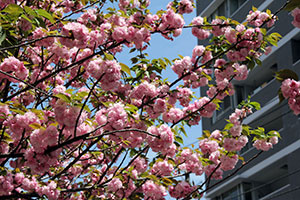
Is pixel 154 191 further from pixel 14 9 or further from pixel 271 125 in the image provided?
pixel 271 125

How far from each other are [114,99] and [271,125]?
1622 centimetres

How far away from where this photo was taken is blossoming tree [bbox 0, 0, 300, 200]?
3631 mm

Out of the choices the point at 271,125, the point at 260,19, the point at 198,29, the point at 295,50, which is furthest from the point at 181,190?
the point at 271,125

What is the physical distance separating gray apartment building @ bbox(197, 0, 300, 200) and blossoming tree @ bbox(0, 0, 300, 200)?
12.0 m

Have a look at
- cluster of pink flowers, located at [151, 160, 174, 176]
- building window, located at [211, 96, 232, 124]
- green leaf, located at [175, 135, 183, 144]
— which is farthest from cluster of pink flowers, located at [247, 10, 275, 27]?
building window, located at [211, 96, 232, 124]

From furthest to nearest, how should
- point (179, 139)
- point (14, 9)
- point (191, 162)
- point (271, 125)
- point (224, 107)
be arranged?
point (224, 107)
point (271, 125)
point (191, 162)
point (179, 139)
point (14, 9)

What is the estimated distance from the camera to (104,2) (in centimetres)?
661

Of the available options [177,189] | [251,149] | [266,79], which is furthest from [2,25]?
[266,79]

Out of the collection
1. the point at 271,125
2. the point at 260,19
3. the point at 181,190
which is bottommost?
the point at 181,190

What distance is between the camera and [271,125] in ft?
67.6

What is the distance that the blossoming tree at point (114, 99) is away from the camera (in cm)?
363

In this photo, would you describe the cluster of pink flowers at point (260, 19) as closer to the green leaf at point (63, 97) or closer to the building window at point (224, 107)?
the green leaf at point (63, 97)

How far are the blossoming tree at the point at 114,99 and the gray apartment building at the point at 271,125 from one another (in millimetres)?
12024

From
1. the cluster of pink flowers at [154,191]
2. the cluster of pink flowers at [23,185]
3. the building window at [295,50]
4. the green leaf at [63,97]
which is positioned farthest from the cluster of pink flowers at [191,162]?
the building window at [295,50]
